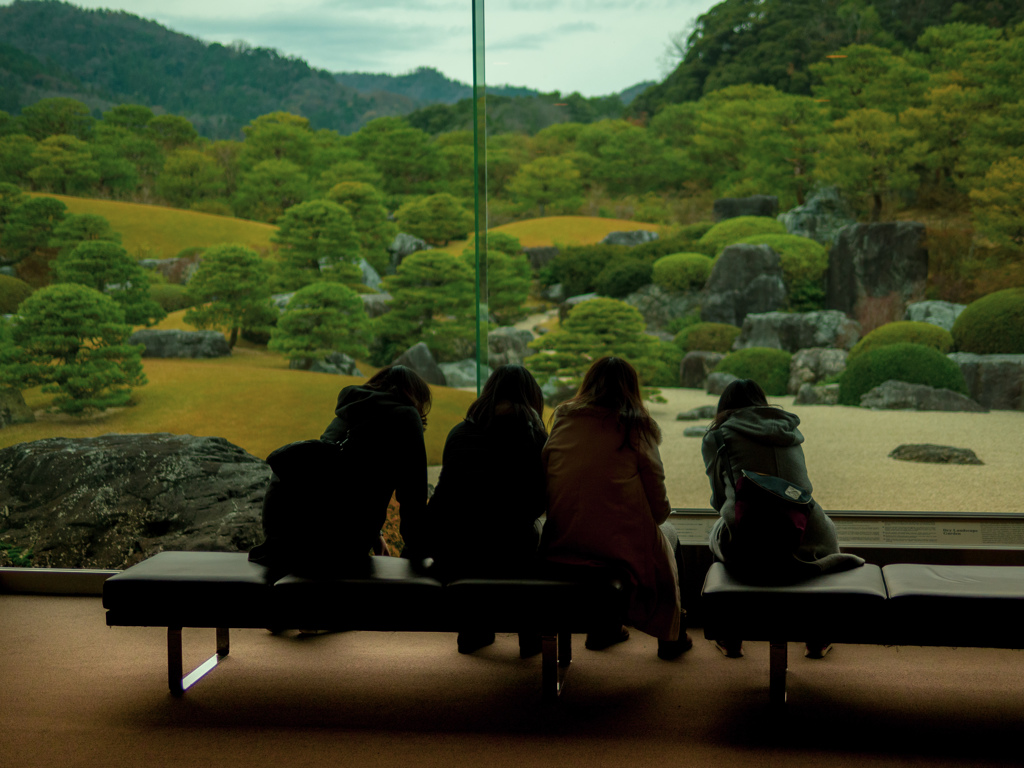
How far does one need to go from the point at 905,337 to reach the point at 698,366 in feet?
3.87

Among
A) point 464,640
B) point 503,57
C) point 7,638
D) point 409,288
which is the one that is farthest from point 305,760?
point 503,57

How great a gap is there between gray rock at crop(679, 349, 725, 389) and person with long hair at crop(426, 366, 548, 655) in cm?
272

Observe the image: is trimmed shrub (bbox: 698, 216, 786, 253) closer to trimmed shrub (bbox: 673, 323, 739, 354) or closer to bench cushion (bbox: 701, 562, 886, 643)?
trimmed shrub (bbox: 673, 323, 739, 354)

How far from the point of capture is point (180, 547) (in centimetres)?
398

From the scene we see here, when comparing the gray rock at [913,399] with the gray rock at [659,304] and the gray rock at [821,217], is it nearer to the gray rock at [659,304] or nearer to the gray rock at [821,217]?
the gray rock at [821,217]

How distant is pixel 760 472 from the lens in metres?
2.68

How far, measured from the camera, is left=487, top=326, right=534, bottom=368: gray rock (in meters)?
4.95

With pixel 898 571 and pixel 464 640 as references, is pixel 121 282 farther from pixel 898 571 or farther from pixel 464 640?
pixel 898 571

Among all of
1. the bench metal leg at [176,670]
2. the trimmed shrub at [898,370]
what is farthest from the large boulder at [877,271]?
the bench metal leg at [176,670]

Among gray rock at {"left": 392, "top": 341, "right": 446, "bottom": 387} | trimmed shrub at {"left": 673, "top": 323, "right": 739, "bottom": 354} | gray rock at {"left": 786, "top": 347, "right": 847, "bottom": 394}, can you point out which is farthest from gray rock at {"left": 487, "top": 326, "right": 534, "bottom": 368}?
gray rock at {"left": 786, "top": 347, "right": 847, "bottom": 394}

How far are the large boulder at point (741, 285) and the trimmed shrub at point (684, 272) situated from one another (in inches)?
2.2

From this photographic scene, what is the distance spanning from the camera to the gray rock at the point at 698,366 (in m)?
5.11

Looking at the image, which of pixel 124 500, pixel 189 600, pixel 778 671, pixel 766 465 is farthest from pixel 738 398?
pixel 124 500

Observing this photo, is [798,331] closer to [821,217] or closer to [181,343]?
[821,217]
